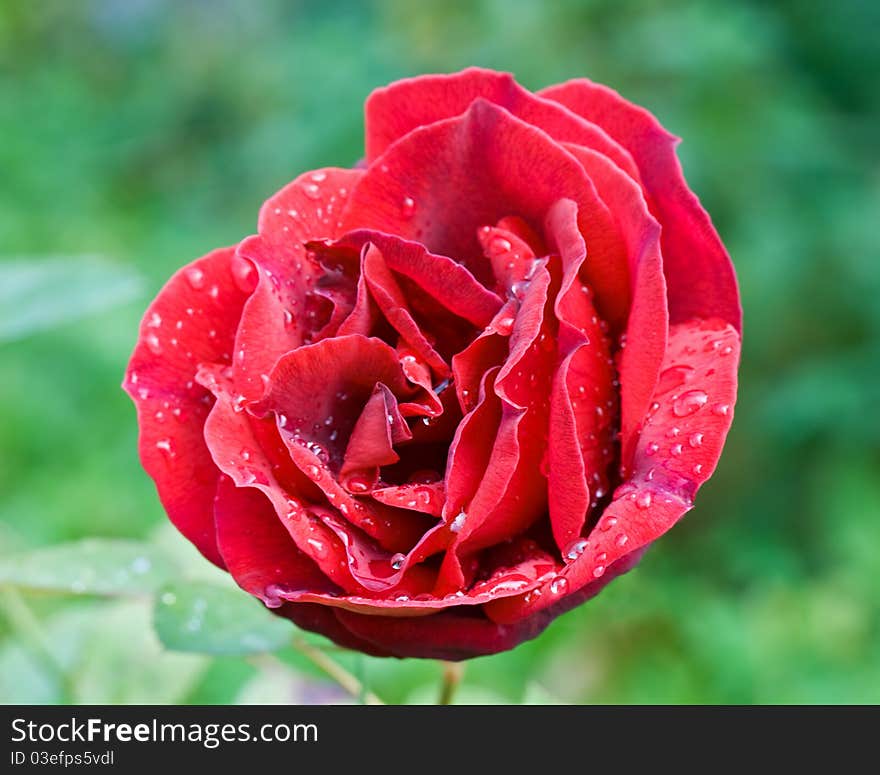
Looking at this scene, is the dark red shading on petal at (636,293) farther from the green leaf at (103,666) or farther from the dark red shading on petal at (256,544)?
the green leaf at (103,666)

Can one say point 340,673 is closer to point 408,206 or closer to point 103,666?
point 103,666

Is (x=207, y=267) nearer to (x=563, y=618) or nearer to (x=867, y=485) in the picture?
(x=563, y=618)

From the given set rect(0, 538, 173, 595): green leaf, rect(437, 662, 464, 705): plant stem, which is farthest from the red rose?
rect(0, 538, 173, 595): green leaf

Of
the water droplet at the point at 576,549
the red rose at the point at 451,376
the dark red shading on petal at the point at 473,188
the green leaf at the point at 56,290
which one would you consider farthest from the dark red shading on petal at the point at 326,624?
the green leaf at the point at 56,290

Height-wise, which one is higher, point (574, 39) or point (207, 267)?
point (574, 39)

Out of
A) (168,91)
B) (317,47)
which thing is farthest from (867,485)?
(168,91)

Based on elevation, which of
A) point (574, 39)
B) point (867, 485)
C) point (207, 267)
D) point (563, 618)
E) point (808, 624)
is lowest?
point (808, 624)
